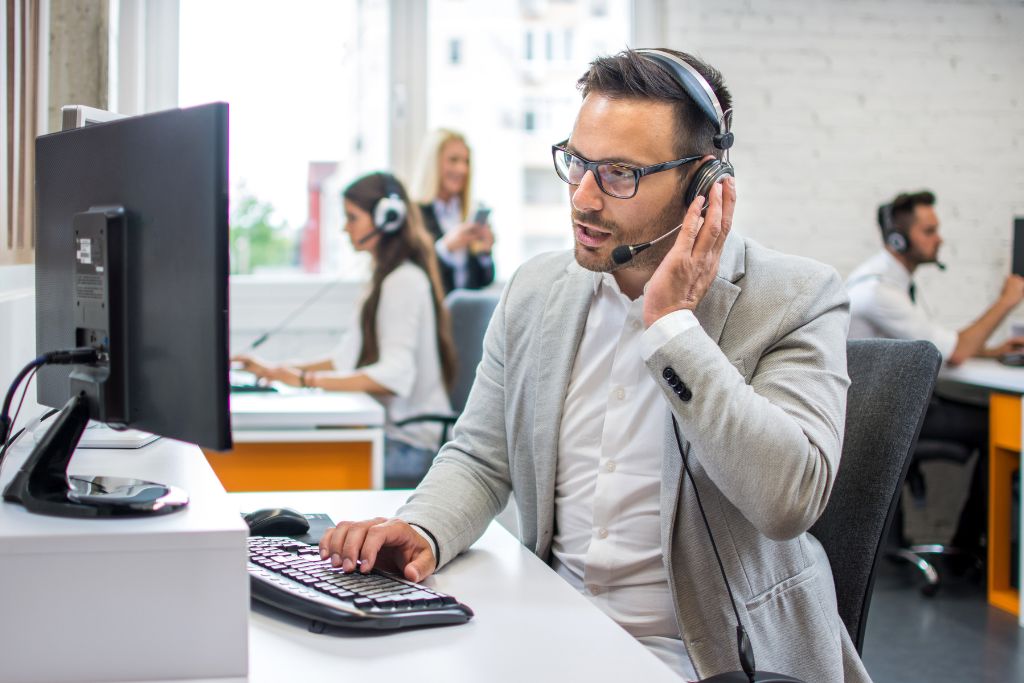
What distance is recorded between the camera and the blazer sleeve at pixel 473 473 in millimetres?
1305

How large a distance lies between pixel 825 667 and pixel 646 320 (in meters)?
0.46

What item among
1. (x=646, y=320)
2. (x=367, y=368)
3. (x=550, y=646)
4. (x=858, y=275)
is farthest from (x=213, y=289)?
(x=858, y=275)

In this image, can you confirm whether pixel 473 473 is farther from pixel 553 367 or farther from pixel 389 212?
pixel 389 212

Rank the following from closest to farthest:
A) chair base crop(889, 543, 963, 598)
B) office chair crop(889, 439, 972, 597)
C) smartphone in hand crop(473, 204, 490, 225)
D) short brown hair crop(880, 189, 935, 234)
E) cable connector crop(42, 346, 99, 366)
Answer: cable connector crop(42, 346, 99, 366) < chair base crop(889, 543, 963, 598) < office chair crop(889, 439, 972, 597) < short brown hair crop(880, 189, 935, 234) < smartphone in hand crop(473, 204, 490, 225)

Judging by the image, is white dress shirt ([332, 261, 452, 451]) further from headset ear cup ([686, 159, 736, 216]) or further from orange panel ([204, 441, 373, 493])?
headset ear cup ([686, 159, 736, 216])

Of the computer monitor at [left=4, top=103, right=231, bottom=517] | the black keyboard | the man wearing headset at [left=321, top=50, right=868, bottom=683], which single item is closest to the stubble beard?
the man wearing headset at [left=321, top=50, right=868, bottom=683]

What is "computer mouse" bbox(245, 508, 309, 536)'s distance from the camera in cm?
130

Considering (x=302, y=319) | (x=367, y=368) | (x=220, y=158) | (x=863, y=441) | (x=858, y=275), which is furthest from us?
(x=302, y=319)

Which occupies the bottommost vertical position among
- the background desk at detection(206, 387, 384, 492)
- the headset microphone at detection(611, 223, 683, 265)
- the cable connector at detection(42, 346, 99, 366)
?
the background desk at detection(206, 387, 384, 492)

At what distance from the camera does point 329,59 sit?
4695 mm

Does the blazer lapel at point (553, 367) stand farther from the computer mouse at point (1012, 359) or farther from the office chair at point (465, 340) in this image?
the computer mouse at point (1012, 359)

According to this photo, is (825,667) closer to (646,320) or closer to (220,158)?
(646,320)

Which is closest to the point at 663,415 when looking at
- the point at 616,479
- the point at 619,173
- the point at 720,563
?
the point at 616,479

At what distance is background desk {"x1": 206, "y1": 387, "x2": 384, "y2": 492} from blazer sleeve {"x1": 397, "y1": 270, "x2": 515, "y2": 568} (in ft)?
3.68
